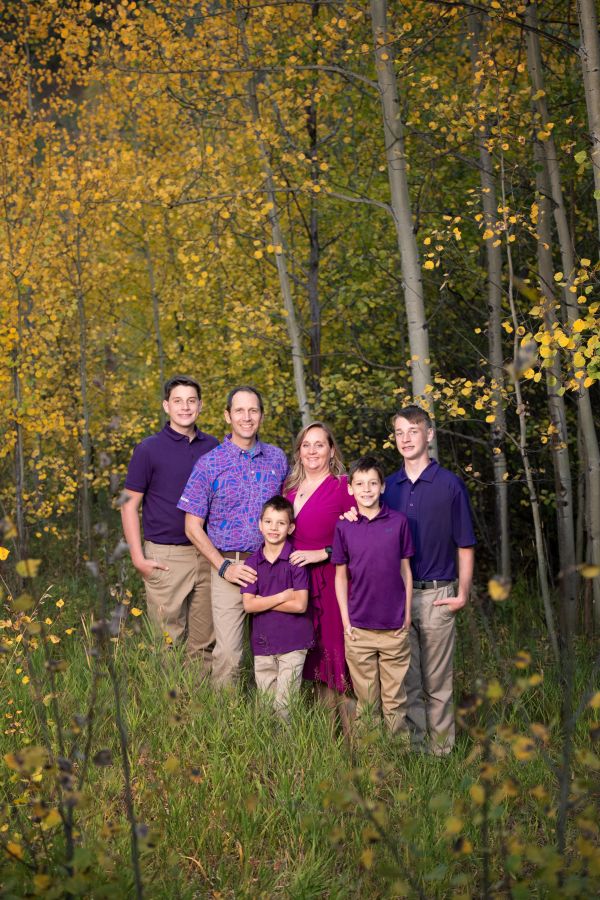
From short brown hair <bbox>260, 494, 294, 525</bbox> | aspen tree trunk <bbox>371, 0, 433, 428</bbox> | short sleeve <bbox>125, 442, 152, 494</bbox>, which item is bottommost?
short brown hair <bbox>260, 494, 294, 525</bbox>

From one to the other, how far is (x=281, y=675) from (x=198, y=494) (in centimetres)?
108

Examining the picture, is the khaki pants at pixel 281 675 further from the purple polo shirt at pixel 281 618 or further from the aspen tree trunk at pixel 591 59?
the aspen tree trunk at pixel 591 59

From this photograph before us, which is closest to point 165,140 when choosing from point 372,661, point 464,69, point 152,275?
point 152,275

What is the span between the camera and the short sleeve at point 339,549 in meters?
4.50

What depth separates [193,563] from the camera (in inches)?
205

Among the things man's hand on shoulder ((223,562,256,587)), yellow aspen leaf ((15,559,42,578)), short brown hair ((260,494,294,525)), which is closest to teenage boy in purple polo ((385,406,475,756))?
short brown hair ((260,494,294,525))

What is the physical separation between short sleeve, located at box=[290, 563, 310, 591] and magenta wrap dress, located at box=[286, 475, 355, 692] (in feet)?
0.48

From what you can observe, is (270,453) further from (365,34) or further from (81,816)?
(365,34)

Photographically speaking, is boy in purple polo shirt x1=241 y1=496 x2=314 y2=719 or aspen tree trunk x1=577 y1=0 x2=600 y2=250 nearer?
boy in purple polo shirt x1=241 y1=496 x2=314 y2=719

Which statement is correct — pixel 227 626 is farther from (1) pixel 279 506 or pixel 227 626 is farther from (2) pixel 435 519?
(2) pixel 435 519

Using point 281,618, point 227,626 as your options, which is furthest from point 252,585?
point 227,626

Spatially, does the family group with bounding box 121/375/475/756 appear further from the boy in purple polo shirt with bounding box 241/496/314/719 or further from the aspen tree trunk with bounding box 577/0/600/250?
the aspen tree trunk with bounding box 577/0/600/250

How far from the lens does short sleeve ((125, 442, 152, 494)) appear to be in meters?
Answer: 5.11

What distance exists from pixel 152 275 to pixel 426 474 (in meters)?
8.86
